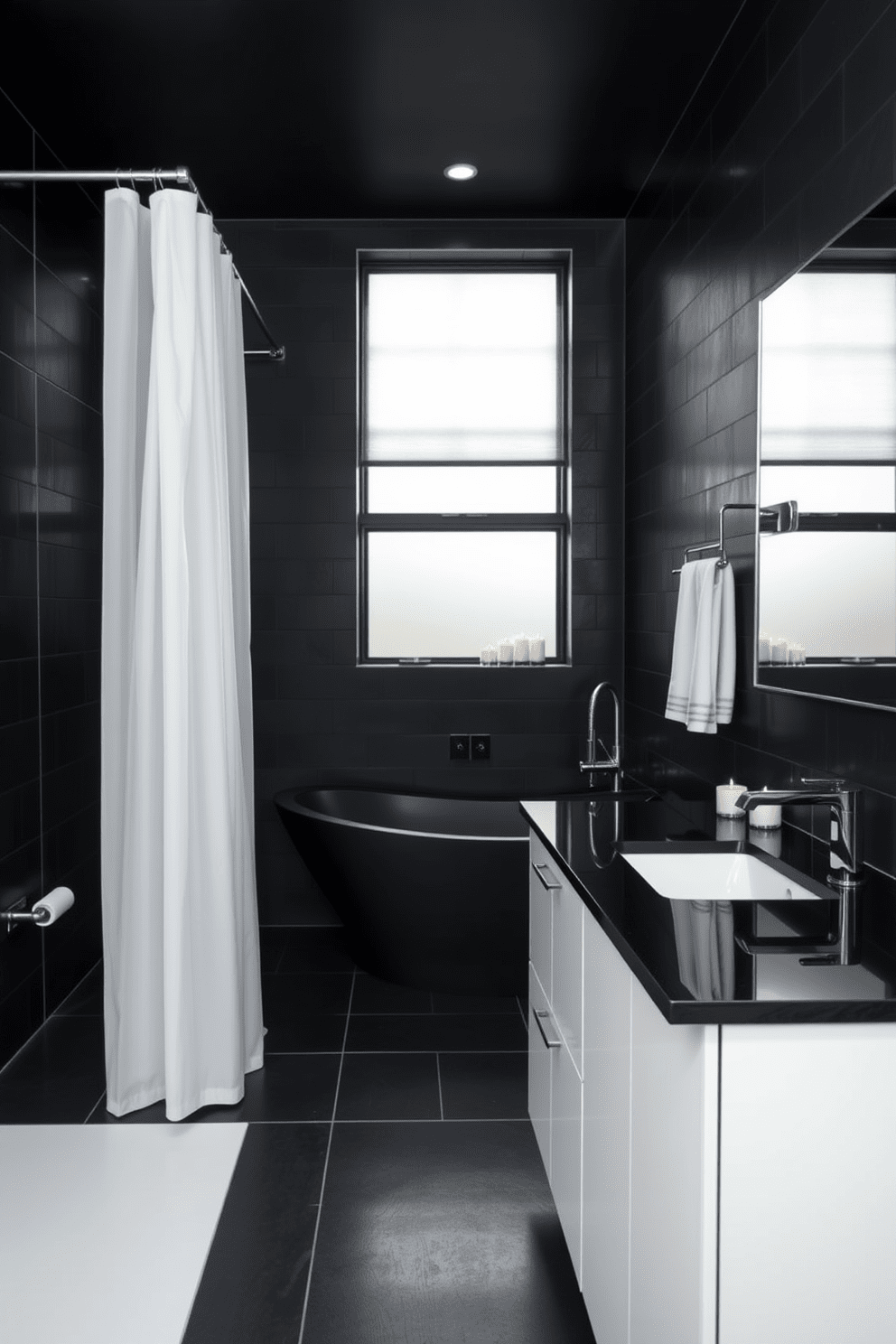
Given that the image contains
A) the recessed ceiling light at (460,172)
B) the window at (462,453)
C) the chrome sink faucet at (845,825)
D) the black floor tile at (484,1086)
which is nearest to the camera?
the chrome sink faucet at (845,825)

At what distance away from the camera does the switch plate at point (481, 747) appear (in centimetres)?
465

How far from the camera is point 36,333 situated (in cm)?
346

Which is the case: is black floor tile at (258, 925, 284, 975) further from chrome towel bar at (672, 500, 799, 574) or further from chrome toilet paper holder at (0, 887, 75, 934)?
chrome towel bar at (672, 500, 799, 574)

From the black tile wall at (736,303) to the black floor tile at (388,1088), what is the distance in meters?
1.22

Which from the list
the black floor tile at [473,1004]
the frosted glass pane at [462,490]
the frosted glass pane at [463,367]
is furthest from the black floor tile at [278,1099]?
the frosted glass pane at [463,367]

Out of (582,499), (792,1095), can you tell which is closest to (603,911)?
(792,1095)

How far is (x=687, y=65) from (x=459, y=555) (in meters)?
2.07

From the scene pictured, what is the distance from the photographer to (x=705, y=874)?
7.29 feet

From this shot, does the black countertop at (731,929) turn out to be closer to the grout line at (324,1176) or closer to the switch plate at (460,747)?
the grout line at (324,1176)

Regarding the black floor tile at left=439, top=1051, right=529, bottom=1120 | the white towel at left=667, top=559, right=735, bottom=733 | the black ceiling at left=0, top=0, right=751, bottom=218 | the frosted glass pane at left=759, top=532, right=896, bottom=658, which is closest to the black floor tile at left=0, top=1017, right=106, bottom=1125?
the black floor tile at left=439, top=1051, right=529, bottom=1120

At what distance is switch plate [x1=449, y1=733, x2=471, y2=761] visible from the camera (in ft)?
15.2

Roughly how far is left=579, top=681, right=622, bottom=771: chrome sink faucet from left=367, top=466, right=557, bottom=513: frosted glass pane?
858 mm

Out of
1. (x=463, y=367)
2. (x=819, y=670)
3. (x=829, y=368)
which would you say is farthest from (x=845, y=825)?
(x=463, y=367)

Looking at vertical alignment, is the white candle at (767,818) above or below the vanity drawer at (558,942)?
above
